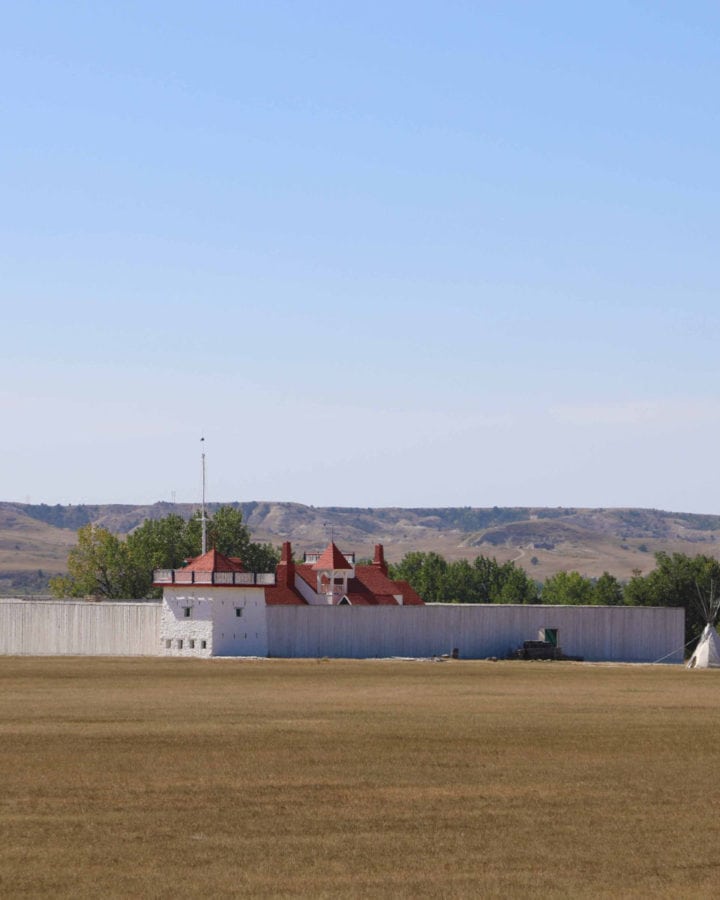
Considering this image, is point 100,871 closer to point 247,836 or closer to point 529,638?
point 247,836

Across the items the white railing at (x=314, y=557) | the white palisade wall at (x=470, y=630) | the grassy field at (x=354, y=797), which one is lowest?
the grassy field at (x=354, y=797)

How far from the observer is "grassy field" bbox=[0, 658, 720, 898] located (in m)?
21.2

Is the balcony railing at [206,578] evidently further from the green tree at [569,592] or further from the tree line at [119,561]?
the green tree at [569,592]

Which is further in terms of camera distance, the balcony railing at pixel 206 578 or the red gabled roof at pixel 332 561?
the red gabled roof at pixel 332 561

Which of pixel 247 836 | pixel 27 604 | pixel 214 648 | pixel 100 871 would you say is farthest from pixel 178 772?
pixel 27 604

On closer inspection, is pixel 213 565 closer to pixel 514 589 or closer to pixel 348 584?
pixel 348 584

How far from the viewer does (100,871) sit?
21141 mm

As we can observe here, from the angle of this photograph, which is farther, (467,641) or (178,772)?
(467,641)

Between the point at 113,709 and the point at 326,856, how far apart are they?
23295mm

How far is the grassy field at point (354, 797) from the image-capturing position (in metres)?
21.2

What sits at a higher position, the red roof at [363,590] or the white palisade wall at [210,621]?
the red roof at [363,590]

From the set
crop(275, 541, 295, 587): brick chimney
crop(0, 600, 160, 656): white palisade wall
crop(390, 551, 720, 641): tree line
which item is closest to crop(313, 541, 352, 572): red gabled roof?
crop(275, 541, 295, 587): brick chimney

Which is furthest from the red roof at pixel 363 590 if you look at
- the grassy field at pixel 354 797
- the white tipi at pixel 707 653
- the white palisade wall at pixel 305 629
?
the grassy field at pixel 354 797

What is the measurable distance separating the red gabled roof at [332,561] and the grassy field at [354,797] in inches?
1987
